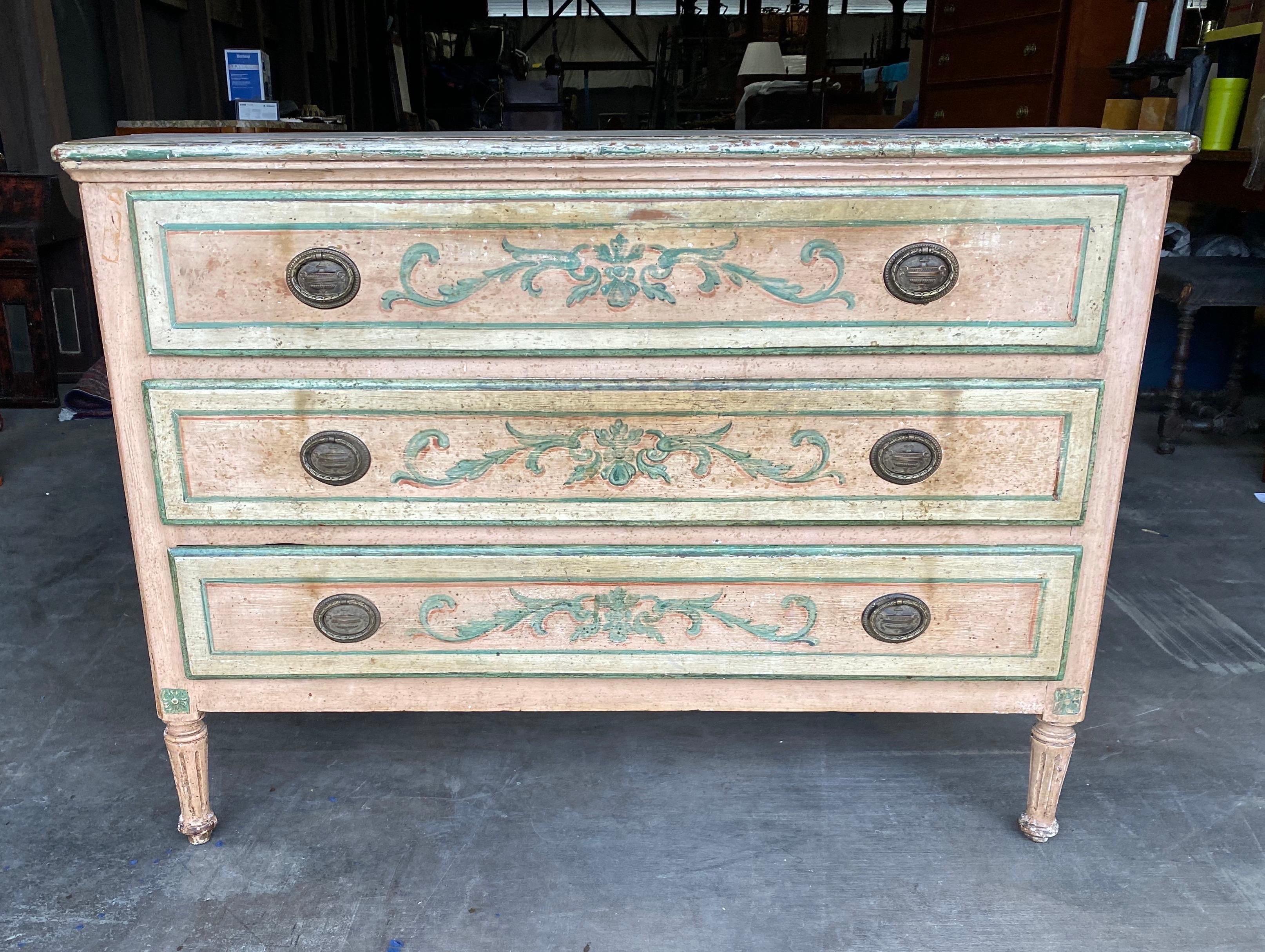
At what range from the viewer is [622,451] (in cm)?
148

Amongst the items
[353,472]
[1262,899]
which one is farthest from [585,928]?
[1262,899]

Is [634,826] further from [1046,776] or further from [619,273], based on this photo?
[619,273]

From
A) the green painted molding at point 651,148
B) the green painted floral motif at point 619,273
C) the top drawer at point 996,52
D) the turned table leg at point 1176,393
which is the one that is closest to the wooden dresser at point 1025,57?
the top drawer at point 996,52

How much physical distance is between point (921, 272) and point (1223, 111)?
3.80m

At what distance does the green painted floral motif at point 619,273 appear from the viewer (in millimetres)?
1370

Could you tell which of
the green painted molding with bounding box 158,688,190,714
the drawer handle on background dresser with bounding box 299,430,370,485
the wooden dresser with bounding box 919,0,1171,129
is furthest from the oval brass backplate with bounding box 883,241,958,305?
the wooden dresser with bounding box 919,0,1171,129

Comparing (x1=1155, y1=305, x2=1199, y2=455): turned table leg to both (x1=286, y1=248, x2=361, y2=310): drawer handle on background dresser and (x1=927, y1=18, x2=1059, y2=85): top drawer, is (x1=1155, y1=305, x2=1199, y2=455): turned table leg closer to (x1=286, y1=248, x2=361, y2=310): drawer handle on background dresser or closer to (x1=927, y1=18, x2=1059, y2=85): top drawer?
(x1=927, y1=18, x2=1059, y2=85): top drawer

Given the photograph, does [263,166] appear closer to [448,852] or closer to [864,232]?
[864,232]

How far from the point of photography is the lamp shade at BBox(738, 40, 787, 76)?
9.88 m

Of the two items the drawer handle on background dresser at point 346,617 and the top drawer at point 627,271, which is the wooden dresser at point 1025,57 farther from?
the drawer handle on background dresser at point 346,617

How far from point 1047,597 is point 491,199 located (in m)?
1.04

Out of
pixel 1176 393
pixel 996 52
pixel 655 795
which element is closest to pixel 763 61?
pixel 996 52

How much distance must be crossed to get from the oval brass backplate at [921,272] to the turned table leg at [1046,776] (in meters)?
0.77

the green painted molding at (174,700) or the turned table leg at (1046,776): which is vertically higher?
the green painted molding at (174,700)
